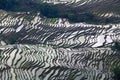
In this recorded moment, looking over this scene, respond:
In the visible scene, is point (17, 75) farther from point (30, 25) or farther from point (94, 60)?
point (30, 25)

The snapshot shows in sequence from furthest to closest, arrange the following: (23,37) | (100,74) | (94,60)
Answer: (23,37), (94,60), (100,74)

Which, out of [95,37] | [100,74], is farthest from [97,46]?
[100,74]

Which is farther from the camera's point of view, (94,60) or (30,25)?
(30,25)

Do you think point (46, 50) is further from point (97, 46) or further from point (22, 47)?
point (97, 46)

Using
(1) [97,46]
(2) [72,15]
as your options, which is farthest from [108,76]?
(2) [72,15]

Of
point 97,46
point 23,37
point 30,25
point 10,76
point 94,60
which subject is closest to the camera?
point 10,76

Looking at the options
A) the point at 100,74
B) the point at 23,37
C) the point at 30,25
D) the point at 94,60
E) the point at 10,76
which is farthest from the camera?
the point at 30,25

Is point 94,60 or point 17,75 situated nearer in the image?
point 17,75

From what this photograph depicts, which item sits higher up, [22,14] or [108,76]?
[22,14]

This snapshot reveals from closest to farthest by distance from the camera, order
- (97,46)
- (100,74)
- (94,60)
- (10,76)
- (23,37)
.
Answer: (10,76), (100,74), (94,60), (97,46), (23,37)
